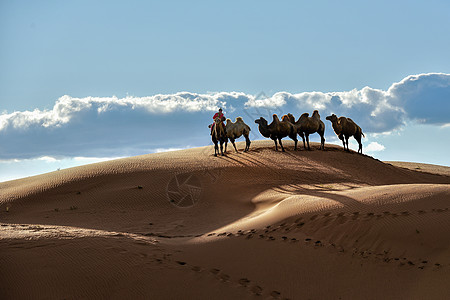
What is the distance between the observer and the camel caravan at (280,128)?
981 inches

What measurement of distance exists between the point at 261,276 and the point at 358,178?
16.2 metres

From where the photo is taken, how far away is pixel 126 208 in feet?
57.8

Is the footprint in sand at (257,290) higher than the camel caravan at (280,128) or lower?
lower

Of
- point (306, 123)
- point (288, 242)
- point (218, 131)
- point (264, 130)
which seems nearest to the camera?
point (288, 242)

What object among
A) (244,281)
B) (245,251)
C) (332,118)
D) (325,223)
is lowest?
(244,281)

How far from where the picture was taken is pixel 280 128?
25703mm

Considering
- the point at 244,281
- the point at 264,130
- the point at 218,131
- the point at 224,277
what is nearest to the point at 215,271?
the point at 224,277

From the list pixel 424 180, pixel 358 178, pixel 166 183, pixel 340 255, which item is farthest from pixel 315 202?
pixel 424 180

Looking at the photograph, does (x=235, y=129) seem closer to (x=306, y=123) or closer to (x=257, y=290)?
(x=306, y=123)

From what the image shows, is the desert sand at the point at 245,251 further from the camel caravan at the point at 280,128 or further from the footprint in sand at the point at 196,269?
the camel caravan at the point at 280,128

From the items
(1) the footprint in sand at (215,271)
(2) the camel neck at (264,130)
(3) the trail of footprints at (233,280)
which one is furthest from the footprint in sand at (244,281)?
(2) the camel neck at (264,130)

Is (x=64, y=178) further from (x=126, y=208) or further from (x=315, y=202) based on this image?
(x=315, y=202)

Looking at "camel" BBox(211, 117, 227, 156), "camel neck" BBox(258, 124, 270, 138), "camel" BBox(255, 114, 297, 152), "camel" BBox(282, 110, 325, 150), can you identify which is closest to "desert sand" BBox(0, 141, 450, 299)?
"camel" BBox(211, 117, 227, 156)

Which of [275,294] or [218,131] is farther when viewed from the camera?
[218,131]
